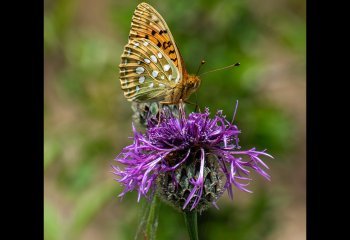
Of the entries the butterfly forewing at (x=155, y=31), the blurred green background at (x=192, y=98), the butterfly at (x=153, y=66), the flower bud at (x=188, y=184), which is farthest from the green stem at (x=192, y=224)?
the blurred green background at (x=192, y=98)

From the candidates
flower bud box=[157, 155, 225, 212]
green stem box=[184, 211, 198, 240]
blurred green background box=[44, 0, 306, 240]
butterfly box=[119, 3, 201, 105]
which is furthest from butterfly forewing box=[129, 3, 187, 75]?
blurred green background box=[44, 0, 306, 240]

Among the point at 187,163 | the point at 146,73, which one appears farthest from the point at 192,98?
the point at 187,163

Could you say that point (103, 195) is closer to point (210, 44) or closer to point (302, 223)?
point (210, 44)

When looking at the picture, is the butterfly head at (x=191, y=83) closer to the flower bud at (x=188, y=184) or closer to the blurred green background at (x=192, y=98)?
the flower bud at (x=188, y=184)

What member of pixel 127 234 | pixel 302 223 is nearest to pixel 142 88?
pixel 127 234

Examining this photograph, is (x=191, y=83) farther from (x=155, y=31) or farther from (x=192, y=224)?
(x=192, y=224)

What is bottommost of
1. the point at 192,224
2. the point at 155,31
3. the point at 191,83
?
the point at 192,224
